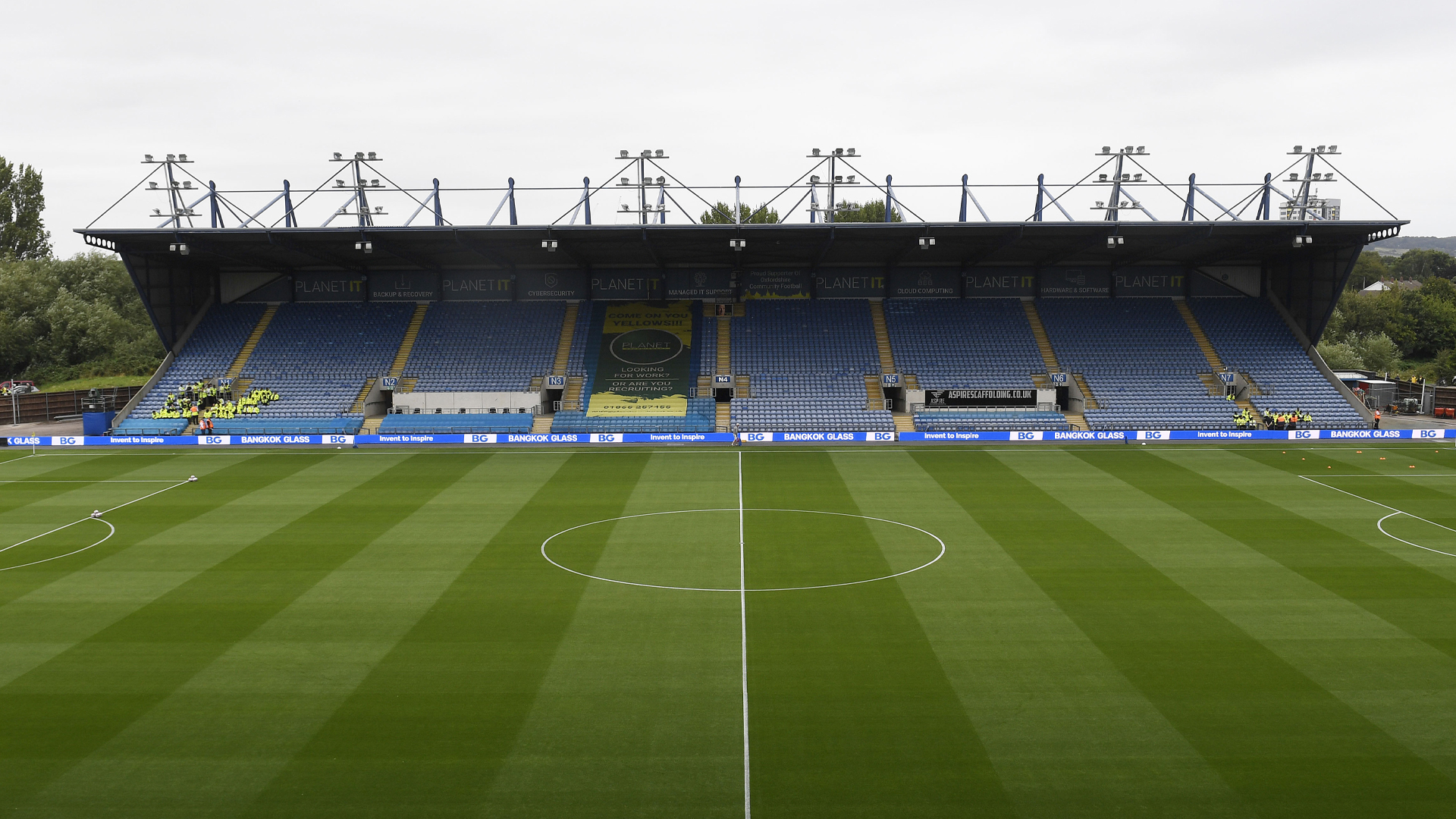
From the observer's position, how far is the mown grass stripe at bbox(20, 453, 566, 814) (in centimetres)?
1047

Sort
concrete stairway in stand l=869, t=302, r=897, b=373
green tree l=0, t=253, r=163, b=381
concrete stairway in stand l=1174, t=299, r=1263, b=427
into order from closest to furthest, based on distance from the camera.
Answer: concrete stairway in stand l=1174, t=299, r=1263, b=427 < concrete stairway in stand l=869, t=302, r=897, b=373 < green tree l=0, t=253, r=163, b=381

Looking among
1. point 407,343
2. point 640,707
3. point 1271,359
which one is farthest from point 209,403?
point 1271,359

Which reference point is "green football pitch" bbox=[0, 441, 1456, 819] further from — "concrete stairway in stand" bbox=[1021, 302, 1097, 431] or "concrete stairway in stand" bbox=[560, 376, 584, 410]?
"concrete stairway in stand" bbox=[560, 376, 584, 410]

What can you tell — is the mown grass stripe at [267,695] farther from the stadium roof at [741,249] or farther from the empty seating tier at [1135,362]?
the empty seating tier at [1135,362]

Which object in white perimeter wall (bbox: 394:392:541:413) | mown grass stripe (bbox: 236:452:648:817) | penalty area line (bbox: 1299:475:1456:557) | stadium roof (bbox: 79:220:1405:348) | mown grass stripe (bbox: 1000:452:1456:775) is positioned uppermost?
stadium roof (bbox: 79:220:1405:348)

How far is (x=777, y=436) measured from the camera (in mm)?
38750

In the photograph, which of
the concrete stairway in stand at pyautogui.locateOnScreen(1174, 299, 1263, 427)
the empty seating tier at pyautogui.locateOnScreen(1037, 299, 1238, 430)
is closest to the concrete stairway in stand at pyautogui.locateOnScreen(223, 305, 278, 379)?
the empty seating tier at pyautogui.locateOnScreen(1037, 299, 1238, 430)

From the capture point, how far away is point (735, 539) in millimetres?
21719

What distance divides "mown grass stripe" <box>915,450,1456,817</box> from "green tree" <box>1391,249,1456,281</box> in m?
150

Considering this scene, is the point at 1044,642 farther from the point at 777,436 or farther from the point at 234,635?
the point at 777,436

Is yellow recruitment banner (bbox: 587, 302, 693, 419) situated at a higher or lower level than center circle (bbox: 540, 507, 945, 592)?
higher

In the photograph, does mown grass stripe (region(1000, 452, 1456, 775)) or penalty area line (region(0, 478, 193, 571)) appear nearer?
mown grass stripe (region(1000, 452, 1456, 775))

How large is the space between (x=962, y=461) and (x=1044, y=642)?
19.0m

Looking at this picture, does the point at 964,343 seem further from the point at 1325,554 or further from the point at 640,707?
the point at 640,707
